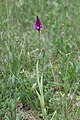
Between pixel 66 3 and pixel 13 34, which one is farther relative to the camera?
pixel 66 3

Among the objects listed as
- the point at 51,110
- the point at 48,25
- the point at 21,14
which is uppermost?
the point at 21,14

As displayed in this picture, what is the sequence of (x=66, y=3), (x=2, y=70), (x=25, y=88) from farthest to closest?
1. (x=66, y=3)
2. (x=2, y=70)
3. (x=25, y=88)

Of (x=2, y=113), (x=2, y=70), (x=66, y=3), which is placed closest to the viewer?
(x=2, y=113)

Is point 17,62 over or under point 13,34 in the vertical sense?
under

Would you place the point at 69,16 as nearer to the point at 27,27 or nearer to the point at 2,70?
the point at 27,27

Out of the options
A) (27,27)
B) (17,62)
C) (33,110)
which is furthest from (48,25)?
(33,110)

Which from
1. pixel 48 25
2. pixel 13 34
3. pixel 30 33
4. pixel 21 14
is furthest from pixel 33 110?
pixel 21 14

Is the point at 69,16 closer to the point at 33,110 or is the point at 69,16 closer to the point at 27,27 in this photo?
the point at 27,27
